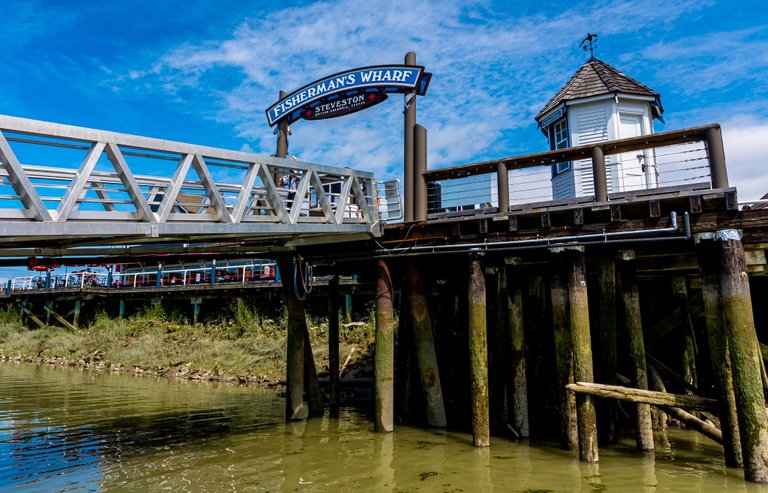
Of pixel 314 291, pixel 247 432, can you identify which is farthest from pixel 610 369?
pixel 314 291

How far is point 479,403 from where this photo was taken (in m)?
10.6

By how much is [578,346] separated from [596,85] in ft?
34.5

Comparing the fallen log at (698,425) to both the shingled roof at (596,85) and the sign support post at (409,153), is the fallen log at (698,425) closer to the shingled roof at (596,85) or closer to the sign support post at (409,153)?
the sign support post at (409,153)

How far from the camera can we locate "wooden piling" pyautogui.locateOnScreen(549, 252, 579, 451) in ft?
33.6

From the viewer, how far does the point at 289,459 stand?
10266mm

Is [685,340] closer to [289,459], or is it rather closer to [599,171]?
[599,171]

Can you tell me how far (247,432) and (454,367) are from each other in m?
5.59

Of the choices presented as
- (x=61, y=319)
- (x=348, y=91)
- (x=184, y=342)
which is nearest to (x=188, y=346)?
(x=184, y=342)

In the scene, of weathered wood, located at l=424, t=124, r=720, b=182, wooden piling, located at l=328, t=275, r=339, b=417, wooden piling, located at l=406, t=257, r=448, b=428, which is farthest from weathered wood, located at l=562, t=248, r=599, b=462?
wooden piling, located at l=328, t=275, r=339, b=417

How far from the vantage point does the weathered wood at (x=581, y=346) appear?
952 centimetres

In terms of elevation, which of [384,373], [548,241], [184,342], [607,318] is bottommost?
[384,373]

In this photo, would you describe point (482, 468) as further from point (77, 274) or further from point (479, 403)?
point (77, 274)

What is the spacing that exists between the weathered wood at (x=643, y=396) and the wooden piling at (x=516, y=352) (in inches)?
67.1

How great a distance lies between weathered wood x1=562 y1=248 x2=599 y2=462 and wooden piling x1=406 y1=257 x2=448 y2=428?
3.46m
